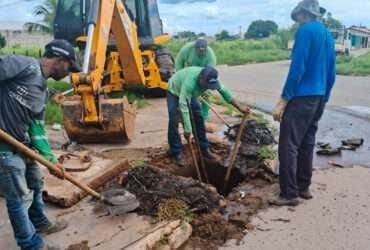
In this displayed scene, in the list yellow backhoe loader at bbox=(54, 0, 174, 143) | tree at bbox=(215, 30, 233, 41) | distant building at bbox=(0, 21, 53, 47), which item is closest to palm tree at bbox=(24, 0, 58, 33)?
distant building at bbox=(0, 21, 53, 47)

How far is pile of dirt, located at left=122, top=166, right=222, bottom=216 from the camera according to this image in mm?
4555

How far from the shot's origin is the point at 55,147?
6.91 meters

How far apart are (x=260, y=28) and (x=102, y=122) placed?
66034 millimetres

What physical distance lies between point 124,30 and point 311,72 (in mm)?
3947

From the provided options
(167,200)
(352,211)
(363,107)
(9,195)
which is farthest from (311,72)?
(363,107)

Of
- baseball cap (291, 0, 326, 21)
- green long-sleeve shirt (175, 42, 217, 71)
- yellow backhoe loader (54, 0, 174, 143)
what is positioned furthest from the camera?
green long-sleeve shirt (175, 42, 217, 71)

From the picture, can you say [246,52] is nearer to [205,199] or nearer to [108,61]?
[108,61]

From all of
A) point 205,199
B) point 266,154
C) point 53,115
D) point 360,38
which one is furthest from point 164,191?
point 360,38

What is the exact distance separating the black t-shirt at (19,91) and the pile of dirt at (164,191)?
1.63 meters

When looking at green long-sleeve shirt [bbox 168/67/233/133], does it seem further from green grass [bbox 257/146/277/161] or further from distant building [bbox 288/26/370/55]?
distant building [bbox 288/26/370/55]

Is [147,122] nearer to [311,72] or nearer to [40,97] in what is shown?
[311,72]

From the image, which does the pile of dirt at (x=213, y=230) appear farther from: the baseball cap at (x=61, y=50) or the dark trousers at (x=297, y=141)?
the baseball cap at (x=61, y=50)

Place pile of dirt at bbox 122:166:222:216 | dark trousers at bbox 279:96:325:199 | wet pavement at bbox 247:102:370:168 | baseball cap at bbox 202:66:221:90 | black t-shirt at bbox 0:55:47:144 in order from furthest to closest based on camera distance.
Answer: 1. wet pavement at bbox 247:102:370:168
2. baseball cap at bbox 202:66:221:90
3. dark trousers at bbox 279:96:325:199
4. pile of dirt at bbox 122:166:222:216
5. black t-shirt at bbox 0:55:47:144

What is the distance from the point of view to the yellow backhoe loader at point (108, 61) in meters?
6.32
